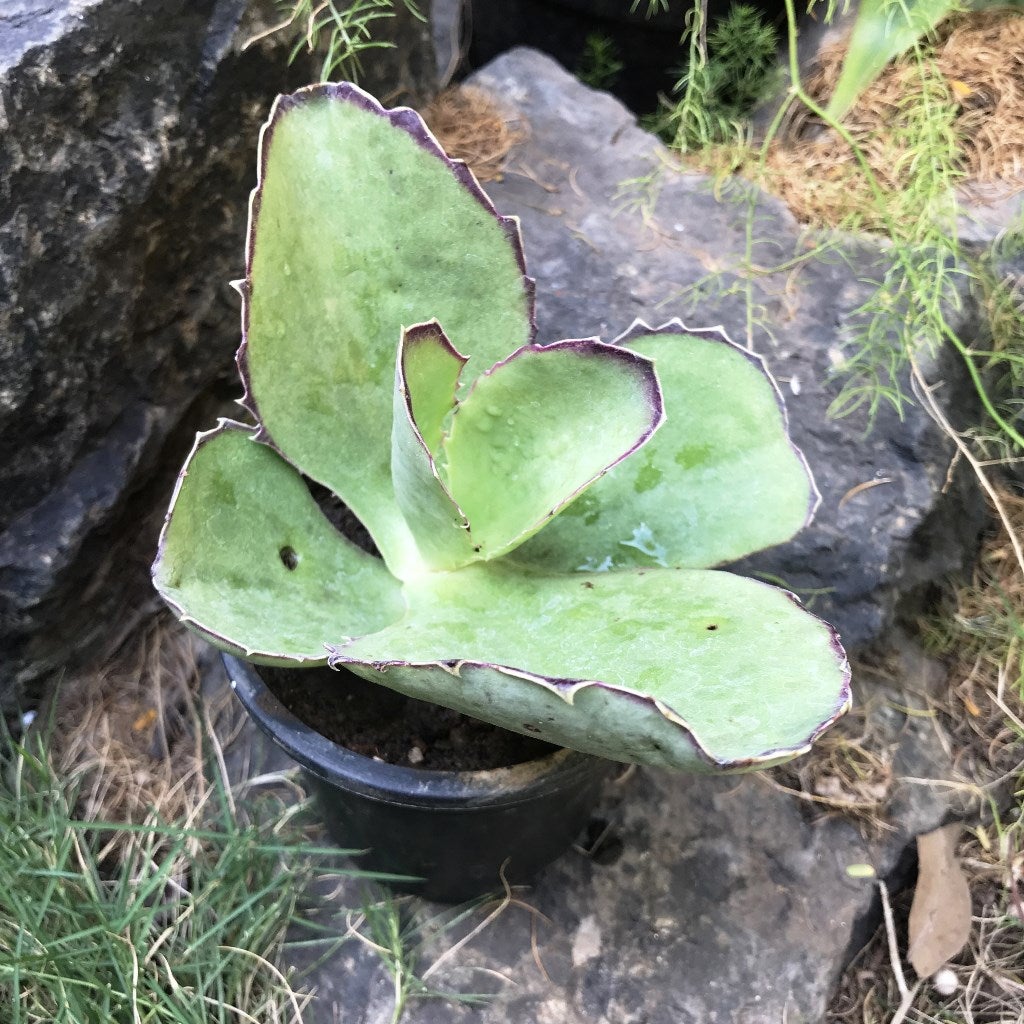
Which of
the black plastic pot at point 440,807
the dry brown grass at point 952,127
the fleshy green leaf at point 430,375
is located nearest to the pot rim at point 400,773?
the black plastic pot at point 440,807

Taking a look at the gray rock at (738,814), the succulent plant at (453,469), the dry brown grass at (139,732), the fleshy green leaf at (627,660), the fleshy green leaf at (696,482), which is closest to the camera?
the fleshy green leaf at (627,660)

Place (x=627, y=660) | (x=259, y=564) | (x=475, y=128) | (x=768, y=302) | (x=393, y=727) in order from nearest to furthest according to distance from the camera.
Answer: (x=627, y=660) → (x=259, y=564) → (x=393, y=727) → (x=768, y=302) → (x=475, y=128)

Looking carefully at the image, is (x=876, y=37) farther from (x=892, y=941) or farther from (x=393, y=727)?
(x=892, y=941)

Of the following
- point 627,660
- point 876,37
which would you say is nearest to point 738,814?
point 627,660

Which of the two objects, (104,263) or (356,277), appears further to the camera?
(104,263)

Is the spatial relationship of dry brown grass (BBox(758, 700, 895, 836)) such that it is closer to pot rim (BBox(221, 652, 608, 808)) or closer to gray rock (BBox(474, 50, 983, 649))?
gray rock (BBox(474, 50, 983, 649))

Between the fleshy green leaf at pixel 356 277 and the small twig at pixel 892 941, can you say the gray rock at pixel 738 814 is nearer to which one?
the small twig at pixel 892 941
